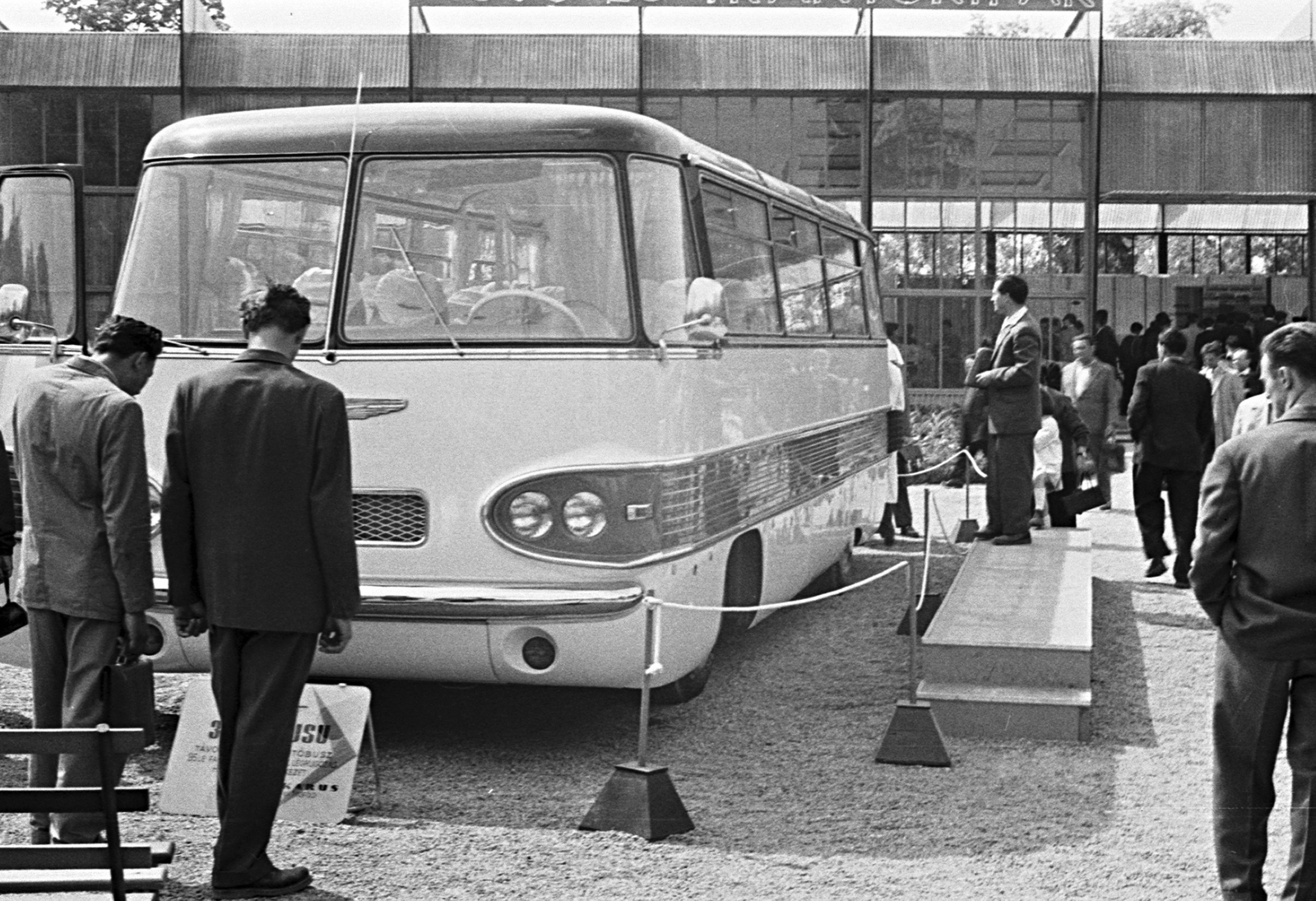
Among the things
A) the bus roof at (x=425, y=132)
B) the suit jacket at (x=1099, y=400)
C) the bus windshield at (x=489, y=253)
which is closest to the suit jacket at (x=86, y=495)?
the bus windshield at (x=489, y=253)

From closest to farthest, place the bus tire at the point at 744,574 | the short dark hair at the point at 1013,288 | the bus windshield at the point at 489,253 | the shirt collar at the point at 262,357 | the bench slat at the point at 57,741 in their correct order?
the bench slat at the point at 57,741, the shirt collar at the point at 262,357, the bus windshield at the point at 489,253, the bus tire at the point at 744,574, the short dark hair at the point at 1013,288

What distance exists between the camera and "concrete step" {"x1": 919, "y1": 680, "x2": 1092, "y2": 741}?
8.77 metres

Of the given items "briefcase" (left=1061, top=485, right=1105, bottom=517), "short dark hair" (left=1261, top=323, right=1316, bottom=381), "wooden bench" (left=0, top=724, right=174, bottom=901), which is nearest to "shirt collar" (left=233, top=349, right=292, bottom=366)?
"wooden bench" (left=0, top=724, right=174, bottom=901)

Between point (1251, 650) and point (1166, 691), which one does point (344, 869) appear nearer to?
point (1251, 650)

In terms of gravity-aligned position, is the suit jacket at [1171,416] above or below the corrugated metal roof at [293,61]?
below

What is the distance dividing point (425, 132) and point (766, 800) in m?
3.11

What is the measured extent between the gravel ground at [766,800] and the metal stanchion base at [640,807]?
6 centimetres

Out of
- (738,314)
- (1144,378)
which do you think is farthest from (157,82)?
(738,314)

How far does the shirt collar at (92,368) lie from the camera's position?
641 cm

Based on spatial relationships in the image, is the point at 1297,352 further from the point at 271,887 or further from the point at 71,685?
the point at 71,685

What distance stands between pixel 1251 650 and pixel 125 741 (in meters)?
3.14

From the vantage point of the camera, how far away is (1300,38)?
29.6 m

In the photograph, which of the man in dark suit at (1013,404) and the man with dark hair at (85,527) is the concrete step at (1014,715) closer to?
the man with dark hair at (85,527)

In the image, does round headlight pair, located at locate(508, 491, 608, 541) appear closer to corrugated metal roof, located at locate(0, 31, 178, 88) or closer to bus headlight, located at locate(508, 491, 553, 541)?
bus headlight, located at locate(508, 491, 553, 541)
